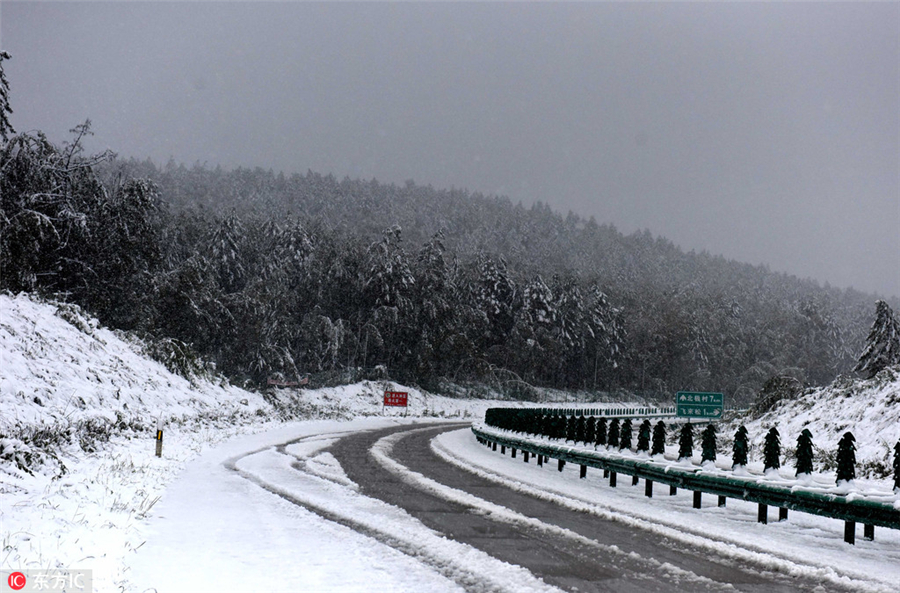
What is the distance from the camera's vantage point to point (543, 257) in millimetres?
162500

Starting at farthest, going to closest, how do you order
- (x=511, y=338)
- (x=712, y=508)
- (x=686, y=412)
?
(x=511, y=338) → (x=686, y=412) → (x=712, y=508)

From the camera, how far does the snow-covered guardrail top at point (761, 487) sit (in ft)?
28.8

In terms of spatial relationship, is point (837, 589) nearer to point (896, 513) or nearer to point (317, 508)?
point (896, 513)

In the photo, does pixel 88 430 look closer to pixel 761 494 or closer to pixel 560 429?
pixel 560 429

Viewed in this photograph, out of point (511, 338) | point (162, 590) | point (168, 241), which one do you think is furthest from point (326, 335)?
point (162, 590)

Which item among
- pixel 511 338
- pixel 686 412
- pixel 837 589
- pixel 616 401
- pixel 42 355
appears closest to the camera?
pixel 837 589

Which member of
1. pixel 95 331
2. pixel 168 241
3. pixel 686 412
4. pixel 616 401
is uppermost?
pixel 168 241

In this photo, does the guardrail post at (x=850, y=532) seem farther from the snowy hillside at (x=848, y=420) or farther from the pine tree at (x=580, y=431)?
the pine tree at (x=580, y=431)

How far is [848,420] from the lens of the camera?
19.9 m

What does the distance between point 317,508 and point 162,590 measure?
4459mm

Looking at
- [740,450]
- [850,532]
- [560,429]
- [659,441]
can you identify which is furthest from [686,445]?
[560,429]

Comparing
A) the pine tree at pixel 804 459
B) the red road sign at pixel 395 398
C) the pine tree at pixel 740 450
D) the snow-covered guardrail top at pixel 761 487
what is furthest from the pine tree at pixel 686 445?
the red road sign at pixel 395 398

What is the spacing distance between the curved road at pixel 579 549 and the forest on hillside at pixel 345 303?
22.5 meters

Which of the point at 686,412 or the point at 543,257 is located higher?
the point at 543,257
